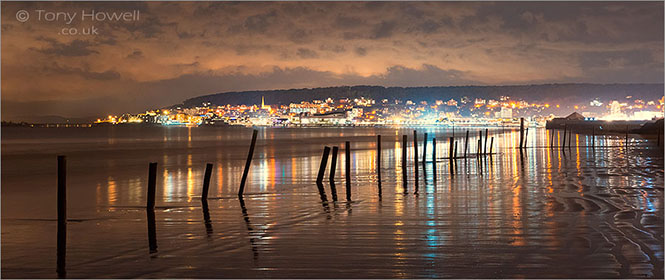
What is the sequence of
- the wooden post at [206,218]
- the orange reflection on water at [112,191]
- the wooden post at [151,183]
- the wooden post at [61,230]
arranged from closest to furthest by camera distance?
the wooden post at [61,230]
the wooden post at [206,218]
the wooden post at [151,183]
the orange reflection on water at [112,191]

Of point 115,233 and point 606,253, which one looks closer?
point 606,253

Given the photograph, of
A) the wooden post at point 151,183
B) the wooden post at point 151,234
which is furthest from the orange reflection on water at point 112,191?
the wooden post at point 151,234

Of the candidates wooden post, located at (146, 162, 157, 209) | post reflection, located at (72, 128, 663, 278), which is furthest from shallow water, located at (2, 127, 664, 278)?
wooden post, located at (146, 162, 157, 209)

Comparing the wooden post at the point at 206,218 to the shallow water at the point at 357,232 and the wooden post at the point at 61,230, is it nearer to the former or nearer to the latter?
the shallow water at the point at 357,232

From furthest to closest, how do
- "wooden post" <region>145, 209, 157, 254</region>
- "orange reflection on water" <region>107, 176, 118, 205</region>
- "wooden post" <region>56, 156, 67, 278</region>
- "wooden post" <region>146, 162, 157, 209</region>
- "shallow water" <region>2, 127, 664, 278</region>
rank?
"orange reflection on water" <region>107, 176, 118, 205</region>, "wooden post" <region>146, 162, 157, 209</region>, "wooden post" <region>145, 209, 157, 254</region>, "wooden post" <region>56, 156, 67, 278</region>, "shallow water" <region>2, 127, 664, 278</region>

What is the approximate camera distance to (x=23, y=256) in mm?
7496

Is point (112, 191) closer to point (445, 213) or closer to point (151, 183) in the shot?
point (151, 183)

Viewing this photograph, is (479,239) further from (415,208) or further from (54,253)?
(54,253)

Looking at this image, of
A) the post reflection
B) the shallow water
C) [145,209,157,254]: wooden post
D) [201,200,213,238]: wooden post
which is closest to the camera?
the shallow water

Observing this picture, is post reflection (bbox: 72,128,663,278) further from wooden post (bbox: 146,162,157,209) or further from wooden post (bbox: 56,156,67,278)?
wooden post (bbox: 56,156,67,278)

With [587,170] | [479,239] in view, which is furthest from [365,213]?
[587,170]

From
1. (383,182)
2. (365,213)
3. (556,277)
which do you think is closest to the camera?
(556,277)

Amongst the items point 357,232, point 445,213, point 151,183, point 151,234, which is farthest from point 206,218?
point 445,213

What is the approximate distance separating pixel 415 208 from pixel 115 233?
4871mm
